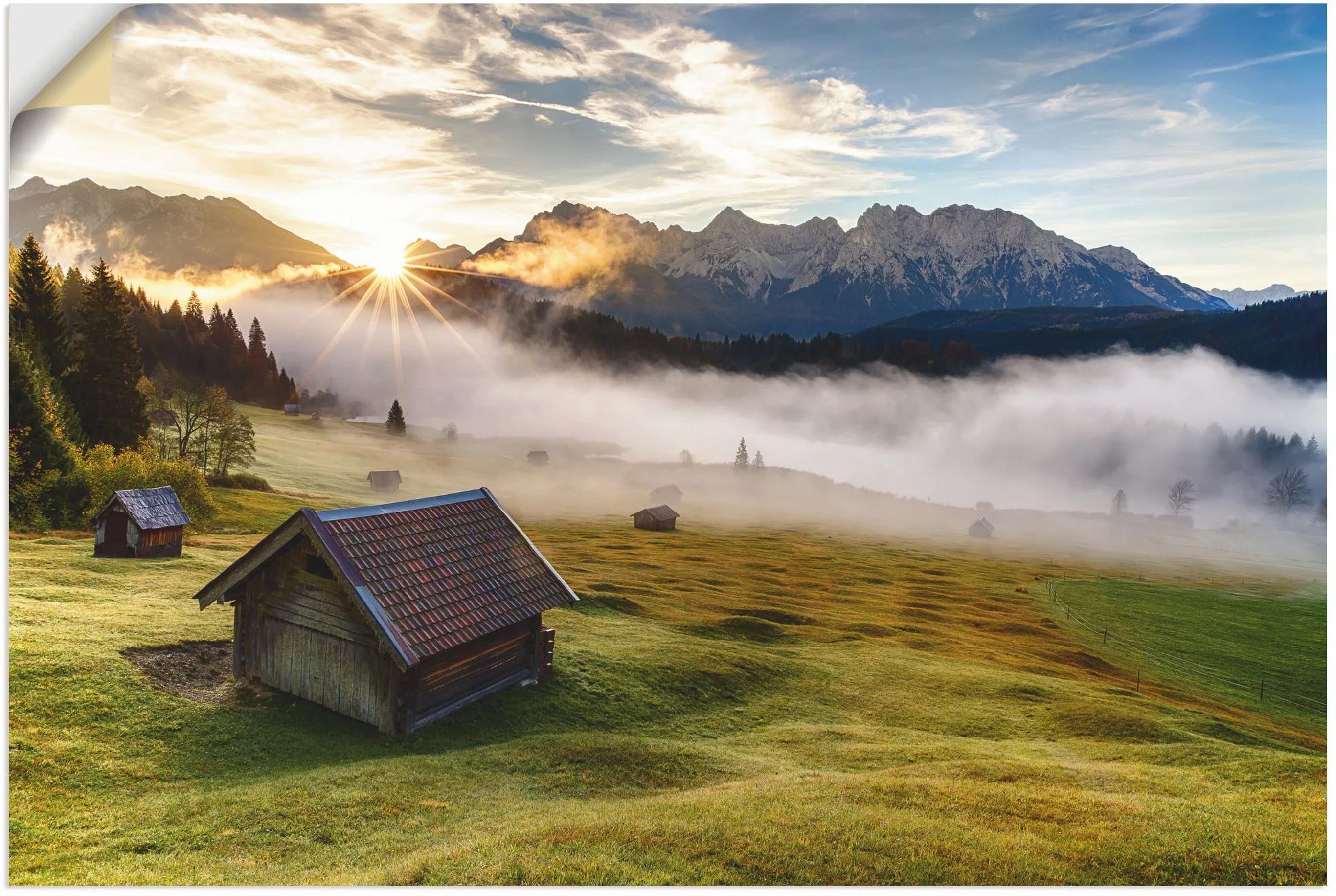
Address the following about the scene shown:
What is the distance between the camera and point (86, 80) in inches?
498

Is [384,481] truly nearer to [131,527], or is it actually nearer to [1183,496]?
[131,527]

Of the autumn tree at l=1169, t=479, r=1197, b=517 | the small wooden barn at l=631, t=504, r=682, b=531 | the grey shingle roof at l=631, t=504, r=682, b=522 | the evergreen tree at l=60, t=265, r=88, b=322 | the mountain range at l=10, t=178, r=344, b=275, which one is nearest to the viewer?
the mountain range at l=10, t=178, r=344, b=275

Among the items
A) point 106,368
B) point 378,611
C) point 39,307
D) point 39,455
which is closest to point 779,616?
point 378,611

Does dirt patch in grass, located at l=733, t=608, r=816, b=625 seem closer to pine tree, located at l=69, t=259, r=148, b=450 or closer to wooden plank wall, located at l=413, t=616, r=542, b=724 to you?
wooden plank wall, located at l=413, t=616, r=542, b=724

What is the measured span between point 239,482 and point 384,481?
13356mm

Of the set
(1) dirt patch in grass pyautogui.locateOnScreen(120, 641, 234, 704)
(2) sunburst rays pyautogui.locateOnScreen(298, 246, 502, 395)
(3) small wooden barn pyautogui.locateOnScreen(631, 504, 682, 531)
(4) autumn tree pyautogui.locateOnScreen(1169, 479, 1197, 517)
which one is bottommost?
(3) small wooden barn pyautogui.locateOnScreen(631, 504, 682, 531)

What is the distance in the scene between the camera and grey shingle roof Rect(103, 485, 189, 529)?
32.9 metres

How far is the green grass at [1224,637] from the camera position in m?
34.6

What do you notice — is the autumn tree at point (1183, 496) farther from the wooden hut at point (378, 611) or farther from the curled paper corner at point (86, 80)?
the curled paper corner at point (86, 80)

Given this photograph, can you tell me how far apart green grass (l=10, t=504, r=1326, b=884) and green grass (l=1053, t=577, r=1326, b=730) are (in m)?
7.37

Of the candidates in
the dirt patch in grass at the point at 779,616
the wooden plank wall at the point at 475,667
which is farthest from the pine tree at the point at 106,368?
the dirt patch in grass at the point at 779,616

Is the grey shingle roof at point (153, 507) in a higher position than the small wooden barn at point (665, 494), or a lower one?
higher

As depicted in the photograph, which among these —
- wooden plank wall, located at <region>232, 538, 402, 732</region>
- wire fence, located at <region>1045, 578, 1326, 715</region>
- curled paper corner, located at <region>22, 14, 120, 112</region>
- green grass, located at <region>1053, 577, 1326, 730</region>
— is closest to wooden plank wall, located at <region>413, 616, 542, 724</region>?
wooden plank wall, located at <region>232, 538, 402, 732</region>

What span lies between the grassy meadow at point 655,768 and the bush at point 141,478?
539cm
